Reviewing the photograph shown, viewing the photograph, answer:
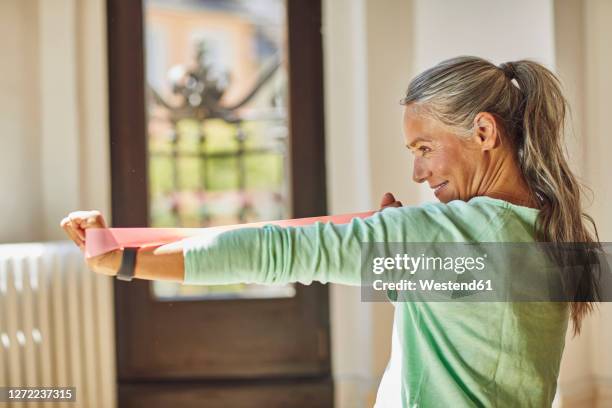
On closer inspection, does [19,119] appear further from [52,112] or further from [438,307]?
[438,307]

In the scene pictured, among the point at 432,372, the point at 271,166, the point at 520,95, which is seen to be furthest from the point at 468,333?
the point at 271,166

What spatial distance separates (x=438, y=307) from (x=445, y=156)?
211 mm

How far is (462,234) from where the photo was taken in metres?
0.77

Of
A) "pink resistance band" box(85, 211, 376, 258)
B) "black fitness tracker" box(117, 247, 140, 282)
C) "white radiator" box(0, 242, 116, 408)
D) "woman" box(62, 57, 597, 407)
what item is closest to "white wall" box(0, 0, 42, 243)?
"white radiator" box(0, 242, 116, 408)

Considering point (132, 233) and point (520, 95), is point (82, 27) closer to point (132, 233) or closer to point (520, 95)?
point (132, 233)

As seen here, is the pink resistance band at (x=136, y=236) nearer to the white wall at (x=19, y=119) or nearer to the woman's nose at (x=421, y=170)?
the woman's nose at (x=421, y=170)

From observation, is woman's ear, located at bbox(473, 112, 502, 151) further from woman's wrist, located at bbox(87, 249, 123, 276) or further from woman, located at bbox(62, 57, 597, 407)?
woman's wrist, located at bbox(87, 249, 123, 276)

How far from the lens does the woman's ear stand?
34.0 inches

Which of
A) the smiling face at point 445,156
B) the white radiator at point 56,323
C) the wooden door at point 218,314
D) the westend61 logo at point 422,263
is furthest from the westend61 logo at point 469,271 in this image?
the wooden door at point 218,314

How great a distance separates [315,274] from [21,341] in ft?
6.27

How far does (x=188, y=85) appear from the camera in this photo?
2.82 m

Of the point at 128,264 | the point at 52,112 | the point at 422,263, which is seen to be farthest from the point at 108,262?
the point at 52,112

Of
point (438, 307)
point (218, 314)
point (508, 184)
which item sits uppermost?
point (508, 184)

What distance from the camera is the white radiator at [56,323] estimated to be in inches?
91.0
